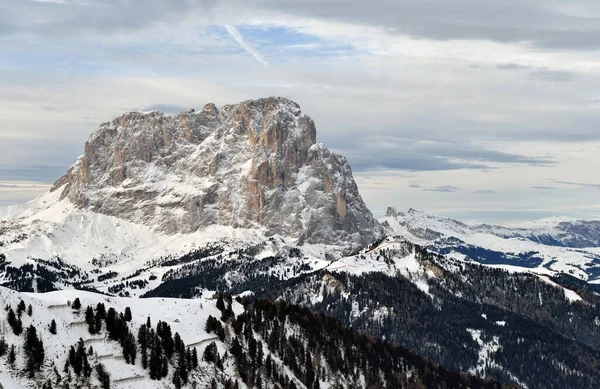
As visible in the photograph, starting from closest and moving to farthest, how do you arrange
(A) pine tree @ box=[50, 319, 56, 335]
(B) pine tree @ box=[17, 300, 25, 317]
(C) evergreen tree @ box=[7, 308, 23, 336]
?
1. (C) evergreen tree @ box=[7, 308, 23, 336]
2. (B) pine tree @ box=[17, 300, 25, 317]
3. (A) pine tree @ box=[50, 319, 56, 335]

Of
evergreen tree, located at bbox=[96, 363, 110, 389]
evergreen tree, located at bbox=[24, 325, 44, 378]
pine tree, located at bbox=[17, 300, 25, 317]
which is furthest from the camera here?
pine tree, located at bbox=[17, 300, 25, 317]

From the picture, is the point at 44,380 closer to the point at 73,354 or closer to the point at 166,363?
the point at 73,354

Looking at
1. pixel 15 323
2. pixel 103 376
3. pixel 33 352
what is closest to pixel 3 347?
pixel 33 352

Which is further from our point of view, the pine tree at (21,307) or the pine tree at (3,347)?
the pine tree at (21,307)

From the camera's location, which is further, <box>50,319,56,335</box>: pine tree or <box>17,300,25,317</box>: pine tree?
<box>50,319,56,335</box>: pine tree

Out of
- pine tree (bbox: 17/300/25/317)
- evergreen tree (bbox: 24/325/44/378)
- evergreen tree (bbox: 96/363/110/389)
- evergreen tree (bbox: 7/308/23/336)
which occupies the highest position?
pine tree (bbox: 17/300/25/317)

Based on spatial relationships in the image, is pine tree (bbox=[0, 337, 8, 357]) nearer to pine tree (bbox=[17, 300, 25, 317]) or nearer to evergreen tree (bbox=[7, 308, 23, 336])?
evergreen tree (bbox=[7, 308, 23, 336])

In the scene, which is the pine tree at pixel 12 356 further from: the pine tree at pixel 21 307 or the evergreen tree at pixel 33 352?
the pine tree at pixel 21 307

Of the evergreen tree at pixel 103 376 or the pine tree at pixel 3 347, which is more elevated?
the pine tree at pixel 3 347

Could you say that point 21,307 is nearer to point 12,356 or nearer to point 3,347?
point 3,347

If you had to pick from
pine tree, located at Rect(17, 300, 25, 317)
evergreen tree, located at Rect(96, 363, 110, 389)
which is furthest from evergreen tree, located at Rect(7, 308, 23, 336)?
evergreen tree, located at Rect(96, 363, 110, 389)

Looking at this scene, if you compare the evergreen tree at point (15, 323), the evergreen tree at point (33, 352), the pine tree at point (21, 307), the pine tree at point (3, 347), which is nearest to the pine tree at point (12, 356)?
the pine tree at point (3, 347)

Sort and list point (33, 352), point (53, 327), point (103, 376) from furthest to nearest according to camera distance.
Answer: point (53, 327), point (103, 376), point (33, 352)

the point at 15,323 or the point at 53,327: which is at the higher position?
the point at 15,323
